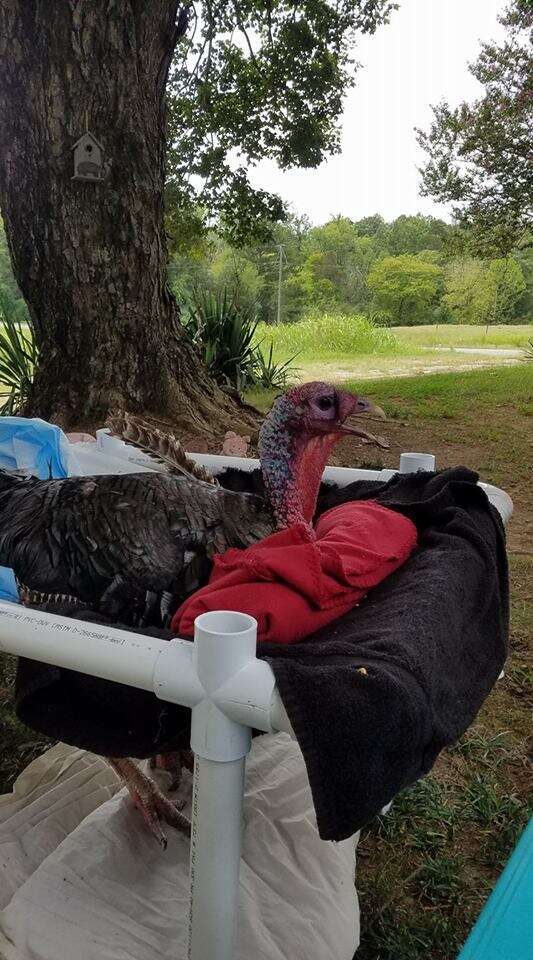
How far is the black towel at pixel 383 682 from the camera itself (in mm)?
856

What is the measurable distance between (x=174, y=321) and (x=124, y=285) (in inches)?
17.7

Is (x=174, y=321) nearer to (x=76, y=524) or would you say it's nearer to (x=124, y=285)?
(x=124, y=285)

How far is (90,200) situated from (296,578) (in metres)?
2.98

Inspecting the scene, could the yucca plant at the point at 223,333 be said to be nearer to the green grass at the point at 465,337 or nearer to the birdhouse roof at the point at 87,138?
the birdhouse roof at the point at 87,138

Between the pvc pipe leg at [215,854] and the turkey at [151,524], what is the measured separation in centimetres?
57

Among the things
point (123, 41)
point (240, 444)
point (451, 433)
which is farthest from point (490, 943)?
point (451, 433)

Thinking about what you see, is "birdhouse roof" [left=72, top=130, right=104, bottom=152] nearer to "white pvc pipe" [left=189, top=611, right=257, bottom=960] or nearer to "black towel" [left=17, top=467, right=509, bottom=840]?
"black towel" [left=17, top=467, right=509, bottom=840]

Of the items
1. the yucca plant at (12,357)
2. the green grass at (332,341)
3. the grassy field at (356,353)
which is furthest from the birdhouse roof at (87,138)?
the green grass at (332,341)

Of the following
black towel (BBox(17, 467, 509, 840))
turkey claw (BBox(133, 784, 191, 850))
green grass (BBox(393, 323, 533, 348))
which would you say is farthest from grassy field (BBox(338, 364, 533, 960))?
green grass (BBox(393, 323, 533, 348))

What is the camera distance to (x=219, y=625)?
0.92 meters

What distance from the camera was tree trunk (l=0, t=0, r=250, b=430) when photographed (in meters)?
3.47

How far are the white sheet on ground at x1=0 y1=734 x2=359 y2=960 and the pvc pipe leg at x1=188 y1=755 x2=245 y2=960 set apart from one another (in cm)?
49

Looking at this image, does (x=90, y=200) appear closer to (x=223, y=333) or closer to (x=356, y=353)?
(x=223, y=333)

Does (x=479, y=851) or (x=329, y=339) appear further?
(x=329, y=339)
